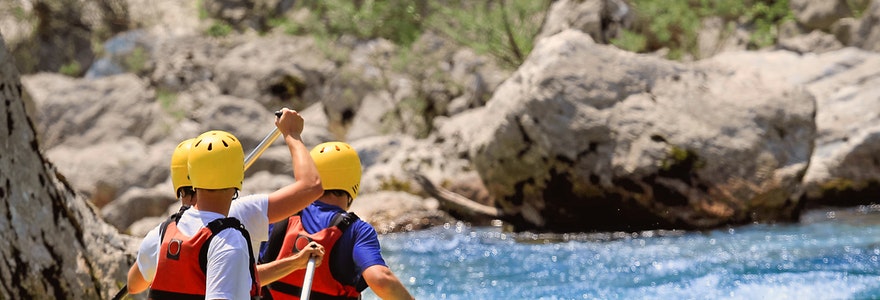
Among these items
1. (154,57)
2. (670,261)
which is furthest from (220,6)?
(670,261)

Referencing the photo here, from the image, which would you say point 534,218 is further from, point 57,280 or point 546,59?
point 57,280

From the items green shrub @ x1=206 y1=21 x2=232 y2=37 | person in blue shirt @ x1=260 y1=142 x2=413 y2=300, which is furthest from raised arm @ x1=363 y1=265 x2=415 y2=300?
green shrub @ x1=206 y1=21 x2=232 y2=37

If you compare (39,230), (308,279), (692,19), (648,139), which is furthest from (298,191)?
(692,19)

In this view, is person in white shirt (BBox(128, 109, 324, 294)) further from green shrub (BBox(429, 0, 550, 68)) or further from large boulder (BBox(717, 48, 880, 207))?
green shrub (BBox(429, 0, 550, 68))

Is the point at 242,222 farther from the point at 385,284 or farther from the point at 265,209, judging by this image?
the point at 385,284

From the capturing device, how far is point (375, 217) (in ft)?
34.0

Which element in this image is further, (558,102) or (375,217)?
(375,217)

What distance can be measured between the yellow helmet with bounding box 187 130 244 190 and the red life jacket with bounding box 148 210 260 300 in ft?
0.43

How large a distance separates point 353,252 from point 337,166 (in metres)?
0.32

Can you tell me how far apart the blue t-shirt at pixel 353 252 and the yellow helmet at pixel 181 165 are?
50 centimetres

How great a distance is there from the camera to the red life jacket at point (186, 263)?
228 centimetres

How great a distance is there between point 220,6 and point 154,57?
133 inches

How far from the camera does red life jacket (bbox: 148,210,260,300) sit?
2279 mm

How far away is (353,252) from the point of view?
9.50 feet
